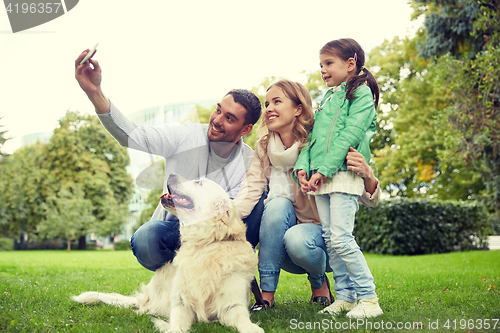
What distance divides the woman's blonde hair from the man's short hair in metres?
0.10

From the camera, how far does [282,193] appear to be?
3064 millimetres

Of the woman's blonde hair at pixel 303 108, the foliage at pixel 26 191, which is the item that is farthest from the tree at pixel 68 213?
the woman's blonde hair at pixel 303 108

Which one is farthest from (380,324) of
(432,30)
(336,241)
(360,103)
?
(432,30)

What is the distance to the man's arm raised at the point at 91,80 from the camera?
210cm

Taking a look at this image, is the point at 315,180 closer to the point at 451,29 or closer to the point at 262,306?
the point at 262,306

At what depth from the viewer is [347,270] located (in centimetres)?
288

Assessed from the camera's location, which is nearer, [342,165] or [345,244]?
[345,244]

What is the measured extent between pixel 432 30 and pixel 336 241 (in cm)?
1092

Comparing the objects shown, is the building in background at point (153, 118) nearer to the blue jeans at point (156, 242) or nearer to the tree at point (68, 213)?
the blue jeans at point (156, 242)

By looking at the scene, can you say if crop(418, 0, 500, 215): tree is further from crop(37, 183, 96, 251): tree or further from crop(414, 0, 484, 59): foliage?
crop(37, 183, 96, 251): tree

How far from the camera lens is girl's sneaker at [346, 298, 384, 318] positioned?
95.6 inches

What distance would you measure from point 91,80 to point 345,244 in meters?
1.92

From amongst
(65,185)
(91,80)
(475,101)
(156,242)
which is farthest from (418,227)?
(65,185)

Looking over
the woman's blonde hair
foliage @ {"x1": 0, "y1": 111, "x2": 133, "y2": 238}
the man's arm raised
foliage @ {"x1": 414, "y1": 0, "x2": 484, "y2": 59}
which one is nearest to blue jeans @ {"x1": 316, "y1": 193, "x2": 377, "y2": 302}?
the woman's blonde hair
